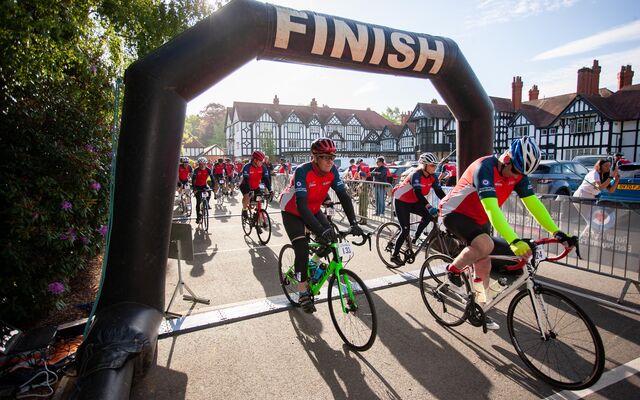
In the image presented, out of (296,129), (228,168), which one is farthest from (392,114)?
(228,168)

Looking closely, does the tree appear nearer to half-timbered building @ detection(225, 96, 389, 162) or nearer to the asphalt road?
half-timbered building @ detection(225, 96, 389, 162)

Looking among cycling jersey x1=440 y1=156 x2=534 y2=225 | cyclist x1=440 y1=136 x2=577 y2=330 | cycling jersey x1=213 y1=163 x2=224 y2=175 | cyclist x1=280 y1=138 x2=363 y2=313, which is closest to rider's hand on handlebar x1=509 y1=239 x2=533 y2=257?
cyclist x1=440 y1=136 x2=577 y2=330

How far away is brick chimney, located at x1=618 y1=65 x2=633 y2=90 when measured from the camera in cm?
3875

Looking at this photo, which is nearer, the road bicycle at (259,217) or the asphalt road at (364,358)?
the asphalt road at (364,358)

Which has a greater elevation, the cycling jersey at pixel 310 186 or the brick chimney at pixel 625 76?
the brick chimney at pixel 625 76

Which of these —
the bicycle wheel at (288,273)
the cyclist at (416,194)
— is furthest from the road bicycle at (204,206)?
the cyclist at (416,194)

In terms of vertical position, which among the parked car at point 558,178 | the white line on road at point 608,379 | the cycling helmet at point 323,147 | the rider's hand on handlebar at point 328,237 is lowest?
the white line on road at point 608,379

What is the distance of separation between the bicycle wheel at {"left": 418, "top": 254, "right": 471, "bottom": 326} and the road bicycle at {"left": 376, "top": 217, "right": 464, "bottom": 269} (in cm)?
86

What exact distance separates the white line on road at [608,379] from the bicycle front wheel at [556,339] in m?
0.07

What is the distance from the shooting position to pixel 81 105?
500 centimetres

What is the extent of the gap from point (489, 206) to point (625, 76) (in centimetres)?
4908

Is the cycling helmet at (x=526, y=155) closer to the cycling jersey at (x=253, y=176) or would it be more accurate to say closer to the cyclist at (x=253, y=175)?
the cyclist at (x=253, y=175)

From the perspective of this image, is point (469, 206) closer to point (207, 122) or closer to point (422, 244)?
point (422, 244)

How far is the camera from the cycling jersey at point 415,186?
6.54 meters
